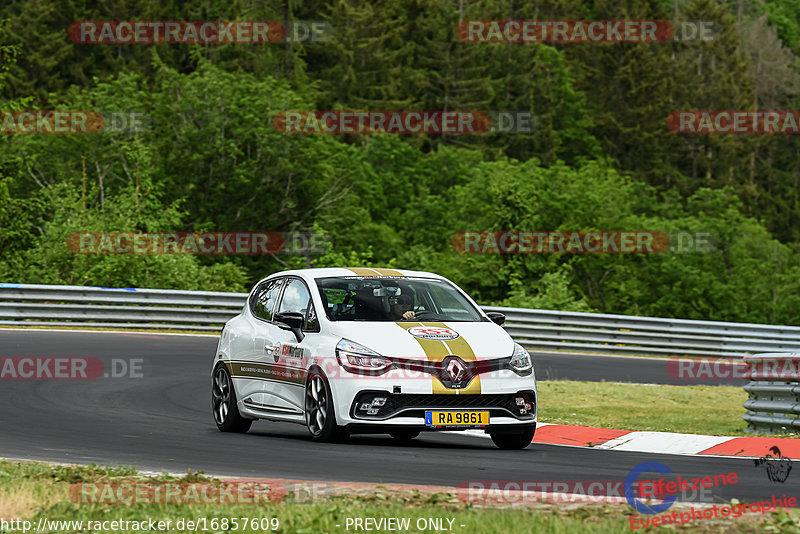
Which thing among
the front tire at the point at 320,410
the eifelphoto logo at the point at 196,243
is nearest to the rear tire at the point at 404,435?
the front tire at the point at 320,410

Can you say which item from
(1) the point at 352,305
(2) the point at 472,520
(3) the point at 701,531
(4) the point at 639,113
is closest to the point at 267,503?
(2) the point at 472,520

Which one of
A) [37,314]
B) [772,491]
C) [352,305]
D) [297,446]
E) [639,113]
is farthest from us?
[639,113]

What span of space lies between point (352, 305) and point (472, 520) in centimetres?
540

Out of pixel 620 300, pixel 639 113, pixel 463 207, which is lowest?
pixel 620 300

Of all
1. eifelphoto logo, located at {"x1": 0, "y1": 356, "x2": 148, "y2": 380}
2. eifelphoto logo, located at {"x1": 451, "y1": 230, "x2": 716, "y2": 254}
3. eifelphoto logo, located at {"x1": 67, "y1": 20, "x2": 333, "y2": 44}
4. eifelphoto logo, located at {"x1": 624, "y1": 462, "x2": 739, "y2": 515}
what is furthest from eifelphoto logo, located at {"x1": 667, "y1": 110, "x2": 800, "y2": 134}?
eifelphoto logo, located at {"x1": 624, "y1": 462, "x2": 739, "y2": 515}

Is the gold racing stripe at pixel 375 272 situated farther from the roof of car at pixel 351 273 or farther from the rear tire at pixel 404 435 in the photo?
the rear tire at pixel 404 435

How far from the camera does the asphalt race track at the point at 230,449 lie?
9477 mm

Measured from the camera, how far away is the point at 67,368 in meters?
18.8

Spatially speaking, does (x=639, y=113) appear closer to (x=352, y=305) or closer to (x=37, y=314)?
(x=37, y=314)

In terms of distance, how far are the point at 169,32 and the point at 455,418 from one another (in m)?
60.9

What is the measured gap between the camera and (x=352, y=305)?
1217 cm

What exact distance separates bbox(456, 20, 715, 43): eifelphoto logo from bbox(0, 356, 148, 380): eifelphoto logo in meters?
62.1

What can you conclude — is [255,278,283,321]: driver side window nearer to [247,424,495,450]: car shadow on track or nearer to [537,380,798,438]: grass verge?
[247,424,495,450]: car shadow on track

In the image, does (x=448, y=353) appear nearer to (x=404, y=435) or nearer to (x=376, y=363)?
(x=376, y=363)
